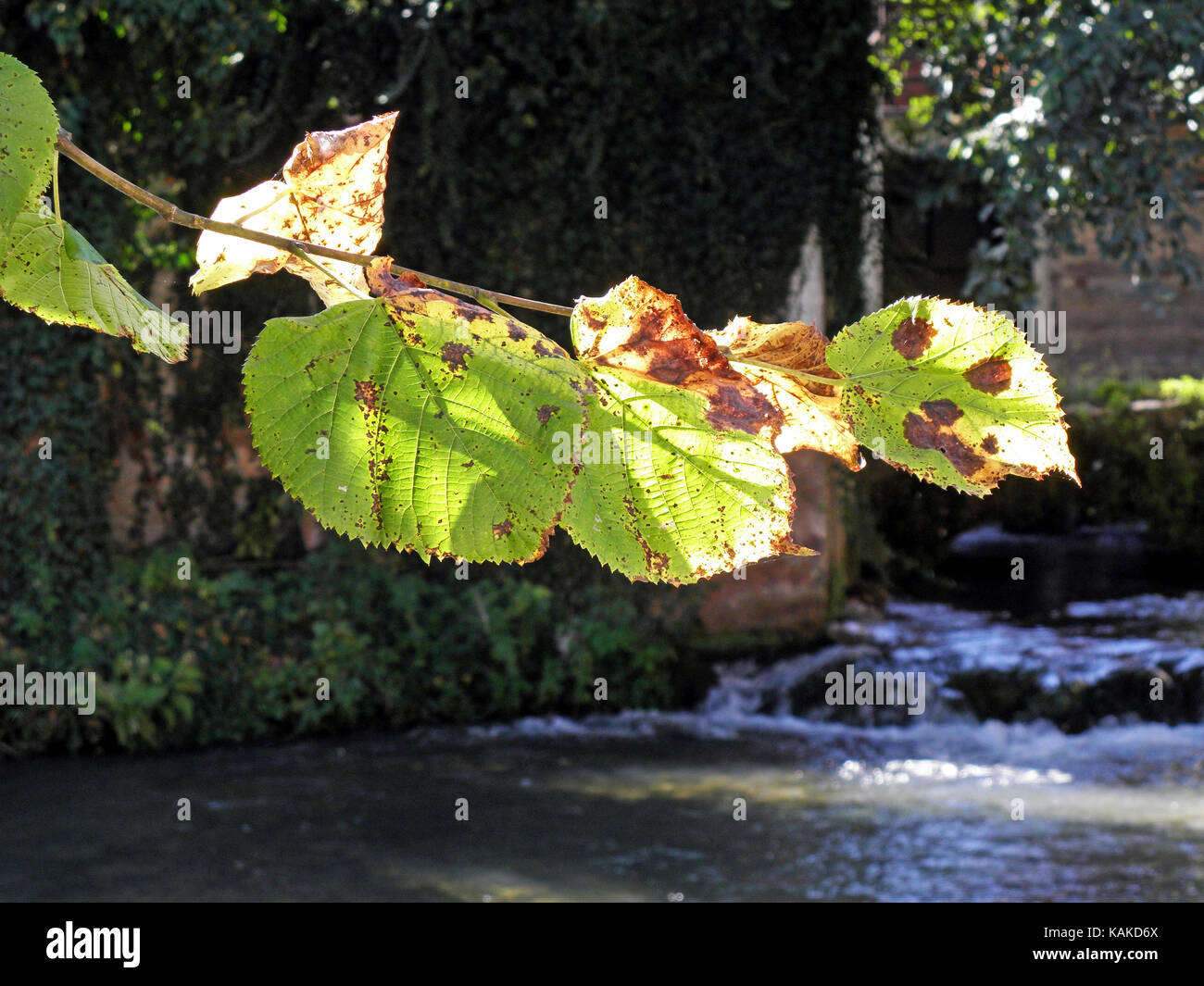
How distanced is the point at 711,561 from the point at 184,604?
802cm

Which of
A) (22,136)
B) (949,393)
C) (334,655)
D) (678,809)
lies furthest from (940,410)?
(334,655)

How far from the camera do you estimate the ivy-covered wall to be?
25.4 ft

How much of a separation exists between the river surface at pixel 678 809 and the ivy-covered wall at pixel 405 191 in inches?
26.5

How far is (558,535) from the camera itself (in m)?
8.08

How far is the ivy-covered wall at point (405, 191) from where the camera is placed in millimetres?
7730

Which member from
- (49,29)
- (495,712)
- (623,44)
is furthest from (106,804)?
(623,44)

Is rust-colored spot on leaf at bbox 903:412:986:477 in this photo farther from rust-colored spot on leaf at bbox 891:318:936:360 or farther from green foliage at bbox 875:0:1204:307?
green foliage at bbox 875:0:1204:307

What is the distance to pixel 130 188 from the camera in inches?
17.0

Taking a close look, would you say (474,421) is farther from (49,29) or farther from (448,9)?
(448,9)

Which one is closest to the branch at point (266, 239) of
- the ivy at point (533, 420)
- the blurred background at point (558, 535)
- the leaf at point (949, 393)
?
the ivy at point (533, 420)

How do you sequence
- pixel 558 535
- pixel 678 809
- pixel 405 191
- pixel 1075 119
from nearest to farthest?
pixel 678 809 → pixel 1075 119 → pixel 558 535 → pixel 405 191

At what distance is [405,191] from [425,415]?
27.8 ft

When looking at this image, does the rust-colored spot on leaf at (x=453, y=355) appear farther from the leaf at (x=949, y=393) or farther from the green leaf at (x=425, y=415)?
the leaf at (x=949, y=393)

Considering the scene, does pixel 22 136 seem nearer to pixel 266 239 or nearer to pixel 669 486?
pixel 266 239
